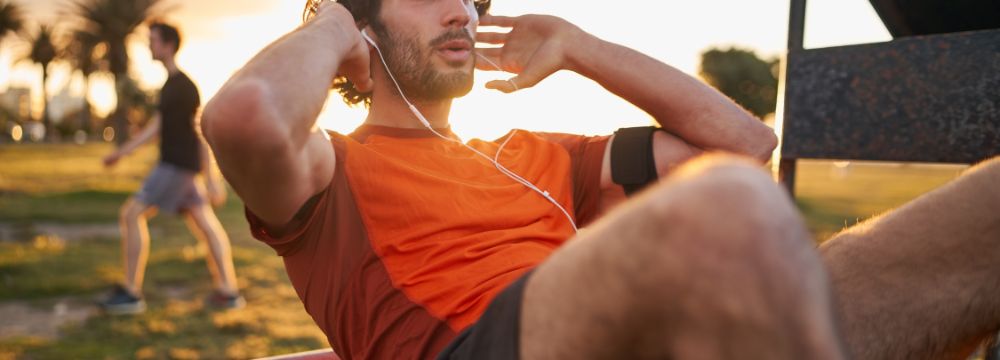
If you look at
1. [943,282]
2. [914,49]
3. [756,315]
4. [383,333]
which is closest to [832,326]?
[756,315]

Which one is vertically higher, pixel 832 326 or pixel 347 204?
pixel 832 326

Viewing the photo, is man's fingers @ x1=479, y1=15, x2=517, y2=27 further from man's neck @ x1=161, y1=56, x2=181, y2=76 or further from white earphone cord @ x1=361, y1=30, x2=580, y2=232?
man's neck @ x1=161, y1=56, x2=181, y2=76

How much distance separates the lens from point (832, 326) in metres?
1.02

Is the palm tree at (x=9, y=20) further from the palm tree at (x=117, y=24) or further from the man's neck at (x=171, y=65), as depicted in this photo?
the man's neck at (x=171, y=65)

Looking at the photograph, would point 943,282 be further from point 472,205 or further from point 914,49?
point 472,205

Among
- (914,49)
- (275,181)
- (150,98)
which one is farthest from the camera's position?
(150,98)

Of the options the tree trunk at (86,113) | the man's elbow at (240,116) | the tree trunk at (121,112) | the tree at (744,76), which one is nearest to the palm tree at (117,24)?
the tree trunk at (121,112)

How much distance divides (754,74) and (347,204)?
64.8 m

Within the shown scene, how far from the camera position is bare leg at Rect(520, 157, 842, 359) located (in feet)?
3.06

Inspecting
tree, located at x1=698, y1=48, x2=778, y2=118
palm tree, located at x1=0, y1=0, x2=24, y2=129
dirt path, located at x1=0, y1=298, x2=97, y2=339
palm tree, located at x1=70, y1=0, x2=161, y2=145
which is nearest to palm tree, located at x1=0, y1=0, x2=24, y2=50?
palm tree, located at x1=0, y1=0, x2=24, y2=129

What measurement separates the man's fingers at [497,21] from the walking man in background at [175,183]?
13.0 feet

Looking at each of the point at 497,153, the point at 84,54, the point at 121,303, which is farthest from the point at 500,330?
the point at 84,54

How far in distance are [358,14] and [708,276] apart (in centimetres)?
193

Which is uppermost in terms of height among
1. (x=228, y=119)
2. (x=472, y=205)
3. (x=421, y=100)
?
(x=228, y=119)
